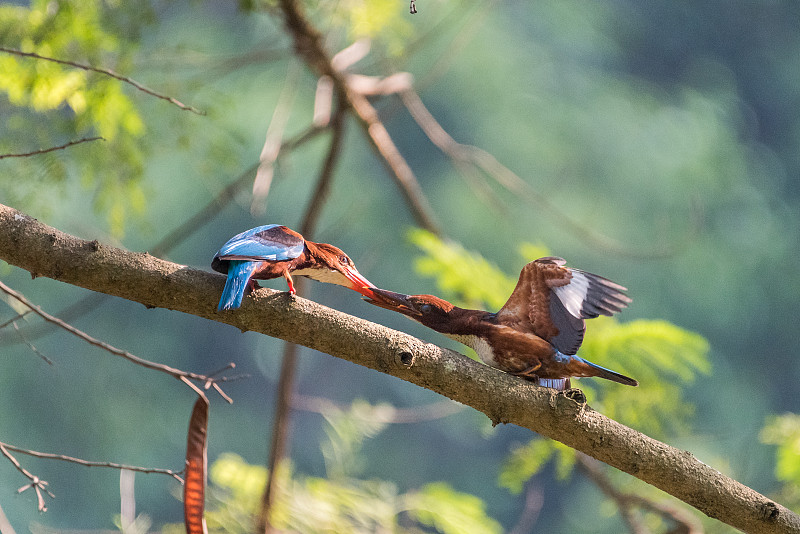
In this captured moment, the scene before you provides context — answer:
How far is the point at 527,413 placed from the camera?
1025 mm

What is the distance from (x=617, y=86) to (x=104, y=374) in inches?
224

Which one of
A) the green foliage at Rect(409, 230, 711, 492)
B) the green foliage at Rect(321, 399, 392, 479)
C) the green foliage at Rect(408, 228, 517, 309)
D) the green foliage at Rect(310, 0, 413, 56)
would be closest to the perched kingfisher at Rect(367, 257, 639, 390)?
the green foliage at Rect(409, 230, 711, 492)

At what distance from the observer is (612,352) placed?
1.85 meters

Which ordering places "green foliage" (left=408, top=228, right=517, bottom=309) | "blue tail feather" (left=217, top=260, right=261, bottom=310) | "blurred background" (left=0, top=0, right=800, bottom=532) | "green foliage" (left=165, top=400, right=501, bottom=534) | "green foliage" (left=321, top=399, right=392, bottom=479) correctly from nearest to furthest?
"blue tail feather" (left=217, top=260, right=261, bottom=310) < "green foliage" (left=408, top=228, right=517, bottom=309) < "green foliage" (left=165, top=400, right=501, bottom=534) < "green foliage" (left=321, top=399, right=392, bottom=479) < "blurred background" (left=0, top=0, right=800, bottom=532)

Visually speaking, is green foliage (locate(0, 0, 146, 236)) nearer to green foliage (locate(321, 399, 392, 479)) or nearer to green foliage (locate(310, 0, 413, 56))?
green foliage (locate(310, 0, 413, 56))

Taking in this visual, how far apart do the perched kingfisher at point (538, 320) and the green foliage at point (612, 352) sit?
0.68m

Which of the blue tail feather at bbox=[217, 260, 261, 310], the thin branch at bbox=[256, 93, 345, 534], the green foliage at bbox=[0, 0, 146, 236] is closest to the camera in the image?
the blue tail feather at bbox=[217, 260, 261, 310]

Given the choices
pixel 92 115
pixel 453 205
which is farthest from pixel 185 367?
pixel 92 115

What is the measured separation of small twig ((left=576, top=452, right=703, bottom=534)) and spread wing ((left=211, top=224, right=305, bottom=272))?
1.26m

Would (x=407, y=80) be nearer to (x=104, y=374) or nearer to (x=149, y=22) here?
(x=149, y=22)

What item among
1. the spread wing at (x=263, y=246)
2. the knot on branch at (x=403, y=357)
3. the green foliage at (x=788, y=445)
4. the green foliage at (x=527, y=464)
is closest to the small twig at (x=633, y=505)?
the green foliage at (x=527, y=464)

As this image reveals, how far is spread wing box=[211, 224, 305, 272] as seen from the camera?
0.96m

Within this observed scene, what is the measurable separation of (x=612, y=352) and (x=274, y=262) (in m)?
1.11

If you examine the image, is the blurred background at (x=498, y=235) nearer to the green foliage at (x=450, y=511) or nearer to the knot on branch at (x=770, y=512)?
the green foliage at (x=450, y=511)
